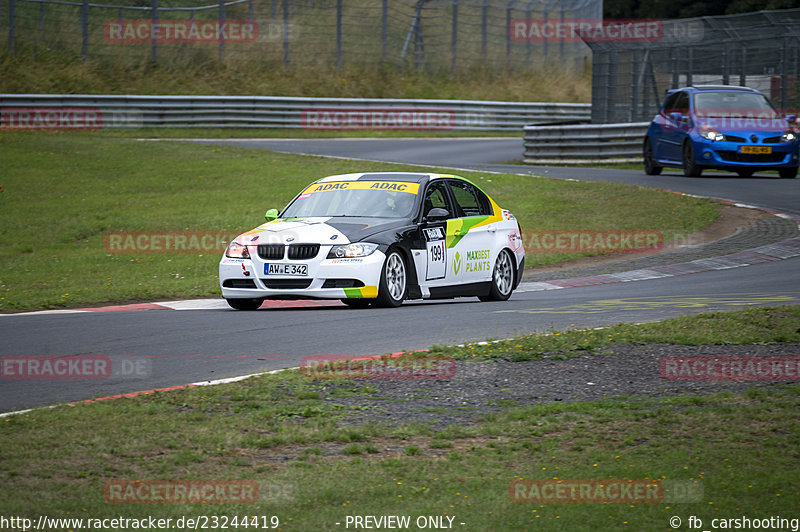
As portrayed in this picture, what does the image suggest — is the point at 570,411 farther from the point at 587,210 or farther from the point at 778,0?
the point at 778,0

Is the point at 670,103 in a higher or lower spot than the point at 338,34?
lower

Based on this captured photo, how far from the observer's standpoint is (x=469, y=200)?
1316 centimetres

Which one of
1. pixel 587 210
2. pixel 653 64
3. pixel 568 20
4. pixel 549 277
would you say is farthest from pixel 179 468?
pixel 568 20

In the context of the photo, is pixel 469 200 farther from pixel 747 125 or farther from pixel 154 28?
pixel 154 28

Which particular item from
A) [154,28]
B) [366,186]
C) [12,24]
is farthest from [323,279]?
[154,28]

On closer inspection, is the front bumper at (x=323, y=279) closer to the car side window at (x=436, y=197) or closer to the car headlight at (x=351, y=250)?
the car headlight at (x=351, y=250)

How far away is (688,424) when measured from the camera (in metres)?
6.35

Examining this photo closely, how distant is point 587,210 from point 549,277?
5090mm

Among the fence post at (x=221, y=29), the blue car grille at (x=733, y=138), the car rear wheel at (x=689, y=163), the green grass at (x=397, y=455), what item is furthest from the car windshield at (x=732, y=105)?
the fence post at (x=221, y=29)

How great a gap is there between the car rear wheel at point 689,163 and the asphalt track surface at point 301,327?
29.5 feet

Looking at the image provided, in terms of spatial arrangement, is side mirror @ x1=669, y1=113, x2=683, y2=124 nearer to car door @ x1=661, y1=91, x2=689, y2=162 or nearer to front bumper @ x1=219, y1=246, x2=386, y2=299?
car door @ x1=661, y1=91, x2=689, y2=162

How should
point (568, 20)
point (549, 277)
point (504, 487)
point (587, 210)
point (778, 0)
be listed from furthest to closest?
point (778, 0)
point (568, 20)
point (587, 210)
point (549, 277)
point (504, 487)

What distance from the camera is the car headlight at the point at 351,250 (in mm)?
11102

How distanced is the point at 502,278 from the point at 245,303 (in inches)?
126
